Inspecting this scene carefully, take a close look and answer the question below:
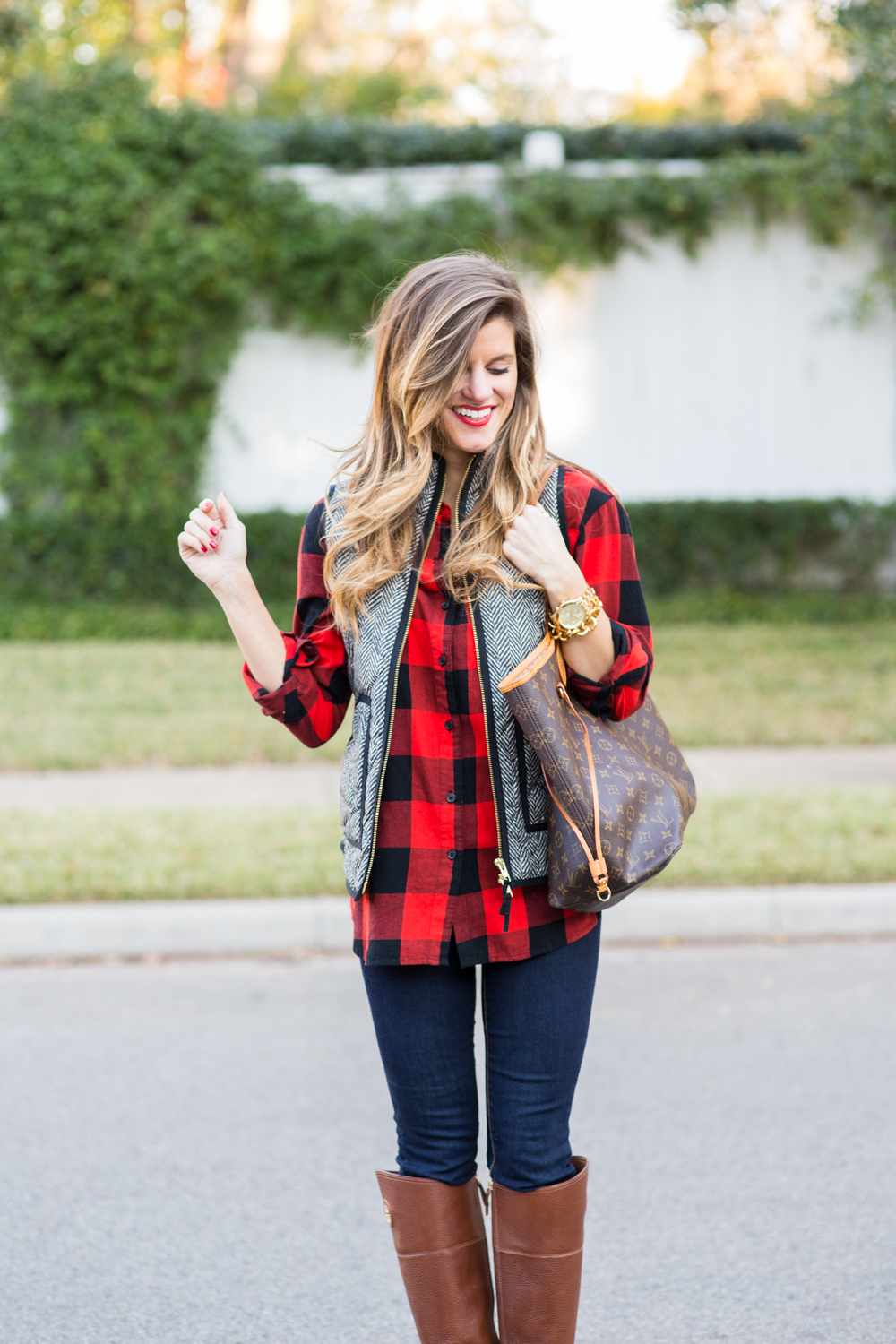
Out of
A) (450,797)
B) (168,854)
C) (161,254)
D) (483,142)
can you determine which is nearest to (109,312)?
(161,254)

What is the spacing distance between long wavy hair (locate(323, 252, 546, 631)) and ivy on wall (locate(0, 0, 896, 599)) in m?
9.24

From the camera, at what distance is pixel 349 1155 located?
3.56m

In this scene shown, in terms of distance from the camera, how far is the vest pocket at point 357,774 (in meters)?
2.12

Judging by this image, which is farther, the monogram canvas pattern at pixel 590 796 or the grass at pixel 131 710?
the grass at pixel 131 710

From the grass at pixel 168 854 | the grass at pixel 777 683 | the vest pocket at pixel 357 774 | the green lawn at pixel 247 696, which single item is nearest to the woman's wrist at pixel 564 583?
the vest pocket at pixel 357 774

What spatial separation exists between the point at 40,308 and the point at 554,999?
34.6 feet

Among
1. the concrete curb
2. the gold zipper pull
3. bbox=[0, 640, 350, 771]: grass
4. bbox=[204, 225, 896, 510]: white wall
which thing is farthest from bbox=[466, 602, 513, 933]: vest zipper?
bbox=[204, 225, 896, 510]: white wall

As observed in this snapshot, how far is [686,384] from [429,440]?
10.7 metres

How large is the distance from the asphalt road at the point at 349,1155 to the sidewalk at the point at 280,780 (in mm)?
1761

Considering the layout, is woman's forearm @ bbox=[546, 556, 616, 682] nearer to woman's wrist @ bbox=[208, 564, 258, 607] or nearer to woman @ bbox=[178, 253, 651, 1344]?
woman @ bbox=[178, 253, 651, 1344]

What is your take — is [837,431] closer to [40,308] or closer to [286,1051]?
[40,308]

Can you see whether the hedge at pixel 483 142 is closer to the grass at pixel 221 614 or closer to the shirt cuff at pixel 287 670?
the grass at pixel 221 614

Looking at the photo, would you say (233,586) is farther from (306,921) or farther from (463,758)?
(306,921)

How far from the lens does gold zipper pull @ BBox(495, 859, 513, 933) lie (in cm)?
205
